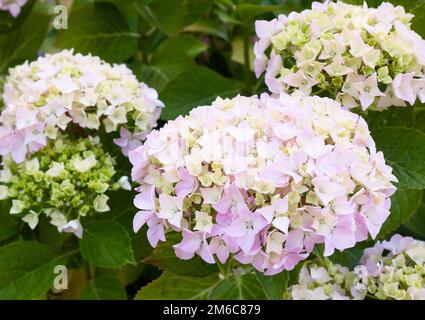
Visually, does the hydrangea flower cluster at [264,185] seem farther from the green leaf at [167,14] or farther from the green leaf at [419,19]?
the green leaf at [167,14]

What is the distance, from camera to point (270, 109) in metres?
0.84

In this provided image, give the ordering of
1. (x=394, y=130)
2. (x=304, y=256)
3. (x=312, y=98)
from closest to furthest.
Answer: (x=304, y=256)
(x=312, y=98)
(x=394, y=130)

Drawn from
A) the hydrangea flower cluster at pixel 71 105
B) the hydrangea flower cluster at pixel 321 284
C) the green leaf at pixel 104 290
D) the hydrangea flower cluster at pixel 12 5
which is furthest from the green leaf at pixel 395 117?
the hydrangea flower cluster at pixel 12 5

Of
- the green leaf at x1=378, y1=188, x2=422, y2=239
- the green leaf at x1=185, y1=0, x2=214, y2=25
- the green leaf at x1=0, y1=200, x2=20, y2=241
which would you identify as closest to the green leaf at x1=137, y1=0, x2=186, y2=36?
the green leaf at x1=185, y1=0, x2=214, y2=25

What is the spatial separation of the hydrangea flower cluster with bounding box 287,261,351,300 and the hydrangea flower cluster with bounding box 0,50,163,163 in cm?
31

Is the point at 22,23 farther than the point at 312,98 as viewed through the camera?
Yes

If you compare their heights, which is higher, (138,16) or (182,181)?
(182,181)

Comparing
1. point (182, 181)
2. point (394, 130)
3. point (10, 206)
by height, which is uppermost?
point (182, 181)

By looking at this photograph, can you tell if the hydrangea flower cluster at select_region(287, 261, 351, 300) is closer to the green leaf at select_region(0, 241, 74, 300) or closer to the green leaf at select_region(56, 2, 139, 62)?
the green leaf at select_region(0, 241, 74, 300)

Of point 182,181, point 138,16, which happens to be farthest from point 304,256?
point 138,16

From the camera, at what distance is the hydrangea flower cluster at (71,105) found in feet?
3.41

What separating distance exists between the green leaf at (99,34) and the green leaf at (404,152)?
57 cm

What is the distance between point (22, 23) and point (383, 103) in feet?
2.58
